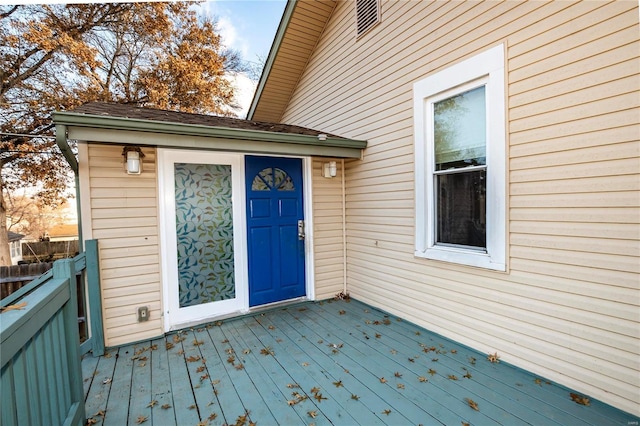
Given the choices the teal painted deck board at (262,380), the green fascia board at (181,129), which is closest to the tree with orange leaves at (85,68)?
the green fascia board at (181,129)

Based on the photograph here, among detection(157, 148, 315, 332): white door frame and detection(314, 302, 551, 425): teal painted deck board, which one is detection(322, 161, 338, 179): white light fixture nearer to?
detection(157, 148, 315, 332): white door frame

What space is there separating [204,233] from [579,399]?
12.9 feet

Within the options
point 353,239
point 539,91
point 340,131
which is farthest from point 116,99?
point 539,91

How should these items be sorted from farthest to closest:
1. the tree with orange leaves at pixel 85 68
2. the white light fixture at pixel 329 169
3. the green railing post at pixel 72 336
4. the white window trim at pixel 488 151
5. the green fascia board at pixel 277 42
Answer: the tree with orange leaves at pixel 85 68 < the green fascia board at pixel 277 42 < the white light fixture at pixel 329 169 < the white window trim at pixel 488 151 < the green railing post at pixel 72 336

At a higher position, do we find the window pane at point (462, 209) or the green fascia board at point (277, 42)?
the green fascia board at point (277, 42)

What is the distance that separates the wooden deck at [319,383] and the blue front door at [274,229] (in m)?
0.80

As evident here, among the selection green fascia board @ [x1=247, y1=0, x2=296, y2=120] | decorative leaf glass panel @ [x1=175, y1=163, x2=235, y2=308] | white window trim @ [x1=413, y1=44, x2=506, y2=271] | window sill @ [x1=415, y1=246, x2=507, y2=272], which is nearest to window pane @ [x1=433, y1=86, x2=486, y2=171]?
white window trim @ [x1=413, y1=44, x2=506, y2=271]

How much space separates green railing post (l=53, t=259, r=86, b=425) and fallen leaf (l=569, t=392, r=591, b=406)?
3.45 meters

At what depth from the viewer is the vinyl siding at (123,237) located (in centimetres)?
324

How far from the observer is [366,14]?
441 cm

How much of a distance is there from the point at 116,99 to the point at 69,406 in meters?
11.0

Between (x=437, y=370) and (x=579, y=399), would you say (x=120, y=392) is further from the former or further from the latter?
(x=579, y=399)

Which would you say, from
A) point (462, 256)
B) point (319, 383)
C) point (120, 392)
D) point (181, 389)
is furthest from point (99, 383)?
point (462, 256)

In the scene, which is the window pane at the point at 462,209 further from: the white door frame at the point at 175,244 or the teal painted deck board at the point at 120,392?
the teal painted deck board at the point at 120,392
